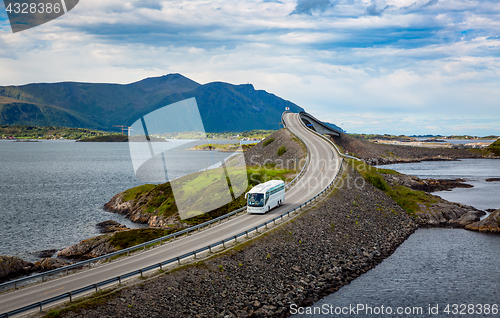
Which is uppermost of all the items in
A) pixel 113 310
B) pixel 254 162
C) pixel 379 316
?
pixel 254 162

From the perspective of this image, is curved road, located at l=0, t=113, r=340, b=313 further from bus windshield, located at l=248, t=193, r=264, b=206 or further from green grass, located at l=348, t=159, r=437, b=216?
green grass, located at l=348, t=159, r=437, b=216

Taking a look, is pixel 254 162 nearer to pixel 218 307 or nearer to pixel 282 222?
pixel 282 222

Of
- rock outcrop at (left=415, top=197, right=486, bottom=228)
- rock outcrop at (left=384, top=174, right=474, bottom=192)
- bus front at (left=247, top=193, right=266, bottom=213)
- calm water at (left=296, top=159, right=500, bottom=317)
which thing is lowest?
calm water at (left=296, top=159, right=500, bottom=317)

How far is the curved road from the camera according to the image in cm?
2527

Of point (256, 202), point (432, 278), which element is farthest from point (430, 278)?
point (256, 202)

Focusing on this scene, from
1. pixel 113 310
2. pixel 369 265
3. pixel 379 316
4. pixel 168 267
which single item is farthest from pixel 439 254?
pixel 113 310

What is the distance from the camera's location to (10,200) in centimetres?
9312

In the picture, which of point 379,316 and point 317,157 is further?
point 317,157

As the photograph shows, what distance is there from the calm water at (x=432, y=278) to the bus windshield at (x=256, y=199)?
16.1 m

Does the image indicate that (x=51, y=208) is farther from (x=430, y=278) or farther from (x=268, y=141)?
(x=430, y=278)

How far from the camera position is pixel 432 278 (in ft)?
129

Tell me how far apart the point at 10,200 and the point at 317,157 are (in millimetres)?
84260

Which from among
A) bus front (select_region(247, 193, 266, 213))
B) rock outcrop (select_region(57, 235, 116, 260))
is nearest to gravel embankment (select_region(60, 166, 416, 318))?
bus front (select_region(247, 193, 266, 213))

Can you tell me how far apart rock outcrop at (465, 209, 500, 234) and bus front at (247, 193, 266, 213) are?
39.2 meters
